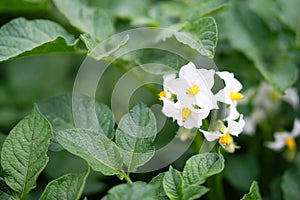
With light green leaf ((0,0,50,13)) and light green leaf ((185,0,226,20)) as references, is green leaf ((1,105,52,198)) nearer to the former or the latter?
light green leaf ((185,0,226,20))

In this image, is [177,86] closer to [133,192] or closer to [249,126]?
[133,192]

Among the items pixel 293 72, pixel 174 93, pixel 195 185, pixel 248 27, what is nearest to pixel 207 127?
pixel 174 93

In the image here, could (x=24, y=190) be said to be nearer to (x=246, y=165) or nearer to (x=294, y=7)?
(x=246, y=165)

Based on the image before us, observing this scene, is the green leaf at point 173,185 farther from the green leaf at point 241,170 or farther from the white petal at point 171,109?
the green leaf at point 241,170

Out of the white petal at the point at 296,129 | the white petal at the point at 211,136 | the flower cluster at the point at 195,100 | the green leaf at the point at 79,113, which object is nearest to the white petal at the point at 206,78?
the flower cluster at the point at 195,100

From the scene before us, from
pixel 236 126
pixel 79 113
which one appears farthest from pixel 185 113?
pixel 79 113

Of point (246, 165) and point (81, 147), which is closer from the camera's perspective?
point (81, 147)
